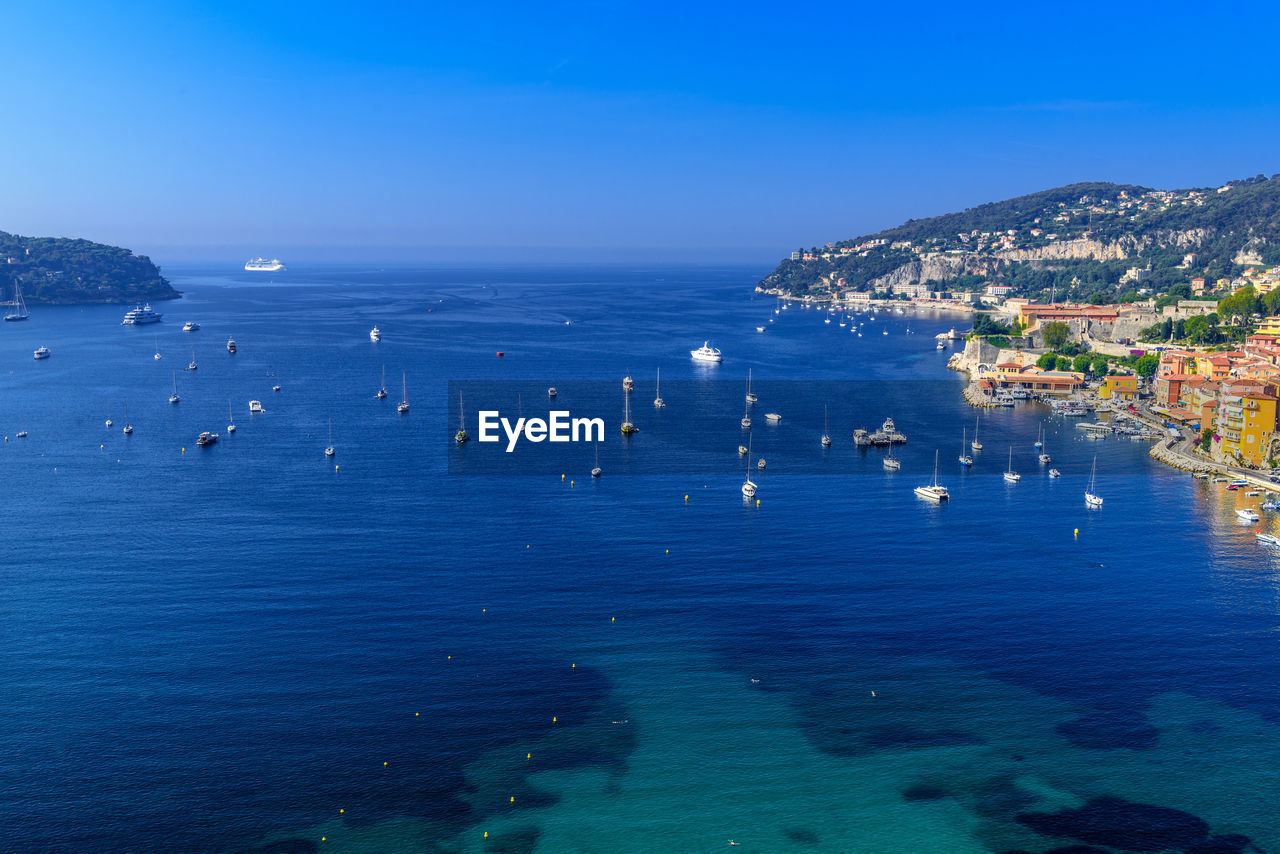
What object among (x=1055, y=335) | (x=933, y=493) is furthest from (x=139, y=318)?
(x=933, y=493)

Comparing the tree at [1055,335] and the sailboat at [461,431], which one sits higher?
the tree at [1055,335]

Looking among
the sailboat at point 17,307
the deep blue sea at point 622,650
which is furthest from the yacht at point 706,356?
the sailboat at point 17,307

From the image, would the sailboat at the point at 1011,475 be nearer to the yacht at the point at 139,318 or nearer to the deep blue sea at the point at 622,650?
the deep blue sea at the point at 622,650

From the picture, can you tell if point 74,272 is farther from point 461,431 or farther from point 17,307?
point 461,431

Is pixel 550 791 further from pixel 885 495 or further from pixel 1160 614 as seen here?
pixel 885 495

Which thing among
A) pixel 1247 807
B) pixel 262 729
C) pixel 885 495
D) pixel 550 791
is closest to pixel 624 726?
pixel 550 791
